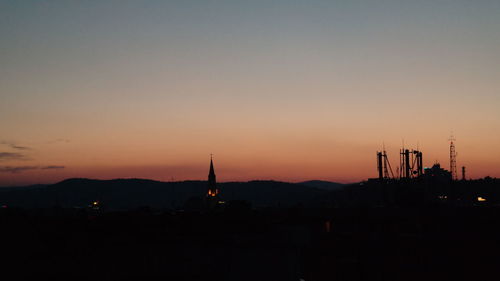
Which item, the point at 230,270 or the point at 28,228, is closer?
the point at 230,270

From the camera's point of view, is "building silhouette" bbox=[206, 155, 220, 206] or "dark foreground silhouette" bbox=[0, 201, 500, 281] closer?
"dark foreground silhouette" bbox=[0, 201, 500, 281]

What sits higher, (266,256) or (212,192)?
(212,192)

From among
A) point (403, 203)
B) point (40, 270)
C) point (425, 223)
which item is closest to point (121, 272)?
point (40, 270)

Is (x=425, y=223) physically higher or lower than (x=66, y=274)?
higher

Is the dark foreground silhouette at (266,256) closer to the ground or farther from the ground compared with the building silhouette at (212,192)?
closer to the ground

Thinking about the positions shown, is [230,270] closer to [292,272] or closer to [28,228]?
[292,272]

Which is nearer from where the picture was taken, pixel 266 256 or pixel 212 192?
pixel 266 256

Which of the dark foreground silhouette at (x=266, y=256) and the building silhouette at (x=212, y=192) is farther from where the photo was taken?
the building silhouette at (x=212, y=192)

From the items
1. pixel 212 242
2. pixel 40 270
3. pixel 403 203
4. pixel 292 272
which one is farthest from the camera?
pixel 403 203

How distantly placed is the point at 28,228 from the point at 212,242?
17.0 m

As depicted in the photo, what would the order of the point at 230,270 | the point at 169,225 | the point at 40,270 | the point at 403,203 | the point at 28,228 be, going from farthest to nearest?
the point at 403,203 → the point at 169,225 → the point at 28,228 → the point at 40,270 → the point at 230,270

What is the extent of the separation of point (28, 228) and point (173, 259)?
51.0ft

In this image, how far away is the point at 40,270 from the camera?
32.5 m

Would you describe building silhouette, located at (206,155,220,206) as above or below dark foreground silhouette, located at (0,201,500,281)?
above
